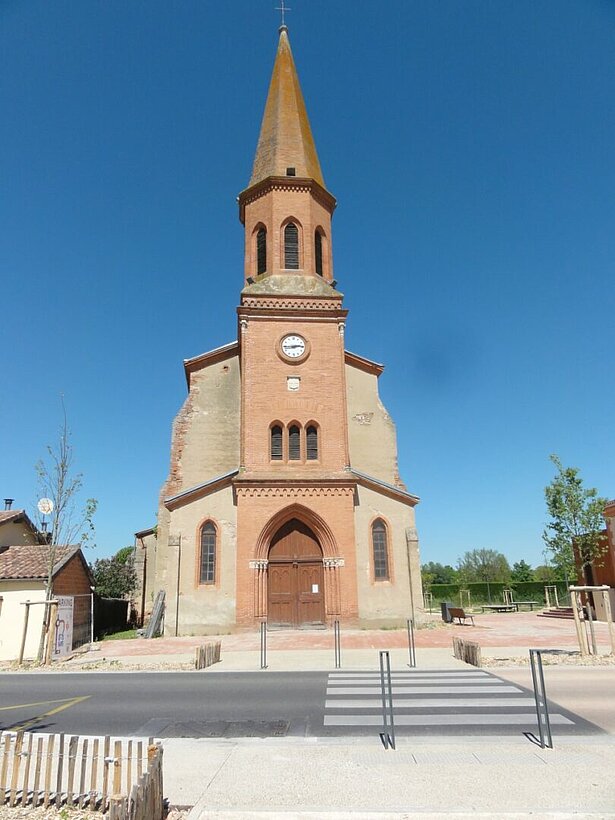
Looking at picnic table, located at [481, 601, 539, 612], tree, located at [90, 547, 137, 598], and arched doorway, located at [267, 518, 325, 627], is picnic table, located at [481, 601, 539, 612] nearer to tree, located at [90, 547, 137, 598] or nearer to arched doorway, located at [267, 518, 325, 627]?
arched doorway, located at [267, 518, 325, 627]

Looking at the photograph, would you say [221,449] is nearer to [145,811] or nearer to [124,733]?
[124,733]

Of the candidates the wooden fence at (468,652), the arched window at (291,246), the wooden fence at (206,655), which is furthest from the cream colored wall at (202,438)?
the wooden fence at (468,652)

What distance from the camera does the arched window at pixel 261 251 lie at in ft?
92.3

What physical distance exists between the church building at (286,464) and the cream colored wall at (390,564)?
43 millimetres

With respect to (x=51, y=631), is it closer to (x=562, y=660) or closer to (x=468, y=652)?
(x=468, y=652)

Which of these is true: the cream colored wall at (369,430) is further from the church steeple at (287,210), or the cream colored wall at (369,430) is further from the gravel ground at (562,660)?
the gravel ground at (562,660)

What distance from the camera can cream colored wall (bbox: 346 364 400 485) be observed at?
26.5 m

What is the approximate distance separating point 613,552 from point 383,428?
39.8 ft

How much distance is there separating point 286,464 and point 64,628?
33.8 ft

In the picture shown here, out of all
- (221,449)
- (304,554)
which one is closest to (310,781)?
(304,554)

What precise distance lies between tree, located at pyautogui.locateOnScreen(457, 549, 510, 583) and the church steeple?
1697 inches

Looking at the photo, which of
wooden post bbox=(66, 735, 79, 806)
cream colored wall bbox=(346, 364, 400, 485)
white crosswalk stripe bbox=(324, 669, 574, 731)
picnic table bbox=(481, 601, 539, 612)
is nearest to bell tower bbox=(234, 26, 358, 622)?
cream colored wall bbox=(346, 364, 400, 485)

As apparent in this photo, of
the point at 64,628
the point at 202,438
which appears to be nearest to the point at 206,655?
the point at 64,628

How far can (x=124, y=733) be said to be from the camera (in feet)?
25.9
